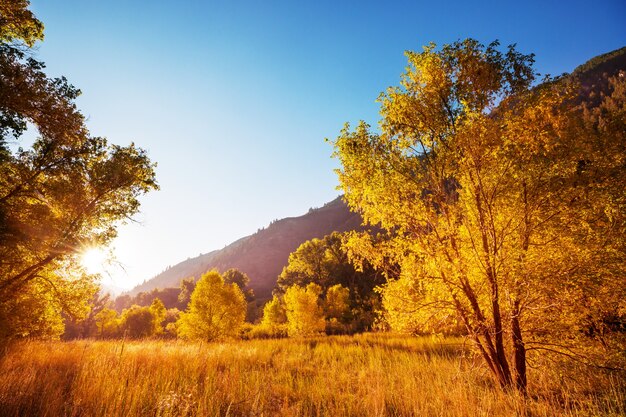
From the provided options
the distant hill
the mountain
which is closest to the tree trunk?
the distant hill

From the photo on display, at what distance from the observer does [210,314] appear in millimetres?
20281

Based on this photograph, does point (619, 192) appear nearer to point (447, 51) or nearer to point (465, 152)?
point (465, 152)

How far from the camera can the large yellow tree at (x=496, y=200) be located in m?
5.04

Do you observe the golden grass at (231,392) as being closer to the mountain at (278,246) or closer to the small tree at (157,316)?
the small tree at (157,316)

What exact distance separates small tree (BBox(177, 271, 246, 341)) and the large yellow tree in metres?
18.3

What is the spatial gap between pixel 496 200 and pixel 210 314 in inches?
843

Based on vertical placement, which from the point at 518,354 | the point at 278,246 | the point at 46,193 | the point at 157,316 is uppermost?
the point at 278,246

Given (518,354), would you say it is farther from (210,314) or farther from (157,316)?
(157,316)

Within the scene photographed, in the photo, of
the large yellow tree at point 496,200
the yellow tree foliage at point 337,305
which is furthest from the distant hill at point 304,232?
the large yellow tree at point 496,200

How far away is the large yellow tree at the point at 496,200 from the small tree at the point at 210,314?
18.3m

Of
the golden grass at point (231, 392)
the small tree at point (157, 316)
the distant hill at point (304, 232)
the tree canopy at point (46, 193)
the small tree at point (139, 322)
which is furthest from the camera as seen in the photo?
the distant hill at point (304, 232)

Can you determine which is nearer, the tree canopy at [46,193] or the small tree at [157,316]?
the tree canopy at [46,193]

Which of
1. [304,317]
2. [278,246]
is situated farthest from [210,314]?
[278,246]

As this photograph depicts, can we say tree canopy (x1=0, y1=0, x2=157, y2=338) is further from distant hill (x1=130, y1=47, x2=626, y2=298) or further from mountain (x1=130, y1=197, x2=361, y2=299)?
mountain (x1=130, y1=197, x2=361, y2=299)
